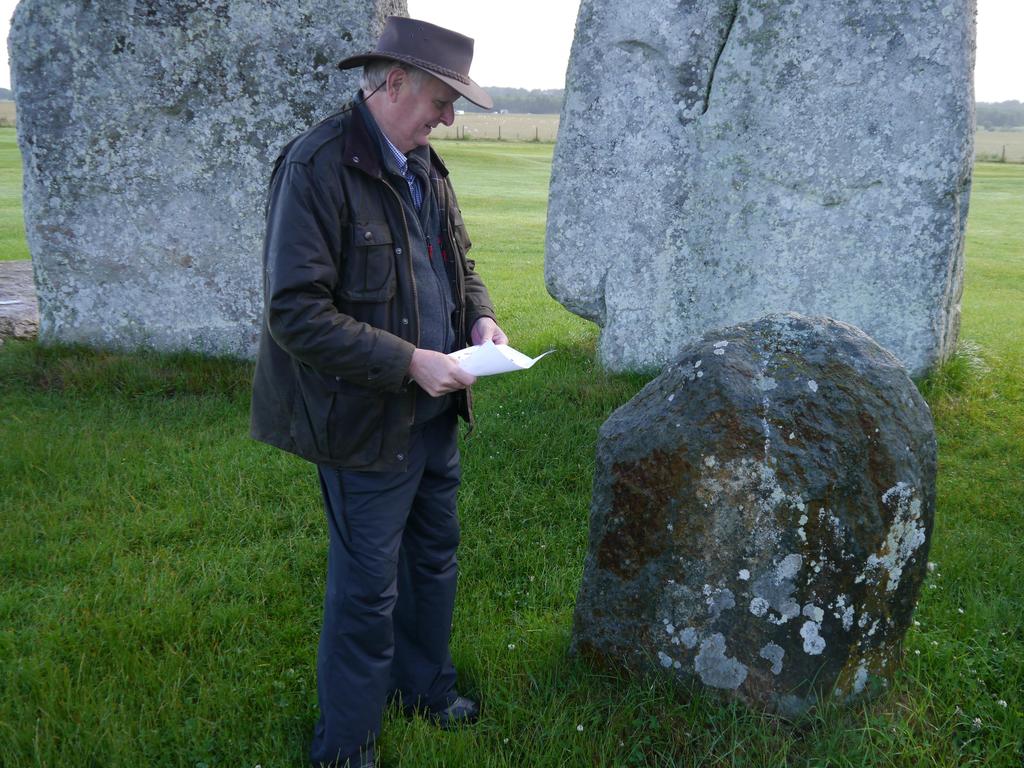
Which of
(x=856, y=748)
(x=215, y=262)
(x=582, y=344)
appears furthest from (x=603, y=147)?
(x=856, y=748)

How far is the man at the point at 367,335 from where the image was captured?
9.04 ft

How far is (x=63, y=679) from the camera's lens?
11.2ft

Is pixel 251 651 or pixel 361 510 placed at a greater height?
pixel 361 510

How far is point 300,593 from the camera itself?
418 cm

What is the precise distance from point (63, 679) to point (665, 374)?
250 centimetres

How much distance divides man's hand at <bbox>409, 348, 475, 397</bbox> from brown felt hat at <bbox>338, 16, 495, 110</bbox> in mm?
827

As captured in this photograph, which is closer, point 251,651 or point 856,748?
point 856,748

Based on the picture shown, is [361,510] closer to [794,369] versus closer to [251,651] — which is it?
[251,651]

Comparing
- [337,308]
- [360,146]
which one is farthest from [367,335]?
[360,146]

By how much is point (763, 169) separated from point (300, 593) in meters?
4.37

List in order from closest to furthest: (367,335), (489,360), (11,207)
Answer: (367,335) < (489,360) < (11,207)

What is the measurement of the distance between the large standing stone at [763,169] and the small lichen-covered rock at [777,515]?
2926 millimetres

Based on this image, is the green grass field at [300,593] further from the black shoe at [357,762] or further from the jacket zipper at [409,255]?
the jacket zipper at [409,255]

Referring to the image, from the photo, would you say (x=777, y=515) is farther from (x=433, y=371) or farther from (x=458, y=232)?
(x=458, y=232)
